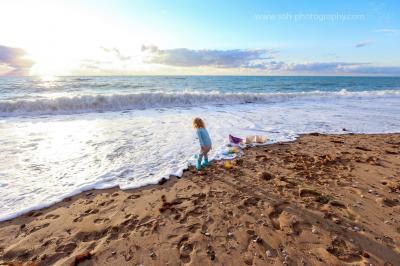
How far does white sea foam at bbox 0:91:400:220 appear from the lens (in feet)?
14.1

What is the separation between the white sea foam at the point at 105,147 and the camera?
4.30 meters

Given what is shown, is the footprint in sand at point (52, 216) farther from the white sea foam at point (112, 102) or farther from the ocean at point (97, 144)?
the white sea foam at point (112, 102)

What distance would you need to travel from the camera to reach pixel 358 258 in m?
2.49

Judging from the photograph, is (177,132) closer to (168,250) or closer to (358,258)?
(168,250)

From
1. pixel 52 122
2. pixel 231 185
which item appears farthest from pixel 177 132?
pixel 52 122

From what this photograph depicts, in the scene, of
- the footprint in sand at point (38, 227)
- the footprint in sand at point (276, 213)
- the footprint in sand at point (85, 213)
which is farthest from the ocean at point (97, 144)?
the footprint in sand at point (276, 213)

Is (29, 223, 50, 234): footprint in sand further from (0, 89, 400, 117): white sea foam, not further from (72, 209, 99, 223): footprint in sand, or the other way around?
(0, 89, 400, 117): white sea foam

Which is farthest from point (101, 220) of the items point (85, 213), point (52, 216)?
point (52, 216)

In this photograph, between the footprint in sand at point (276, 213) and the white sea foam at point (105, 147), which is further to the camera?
the white sea foam at point (105, 147)

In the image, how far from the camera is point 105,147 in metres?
6.44

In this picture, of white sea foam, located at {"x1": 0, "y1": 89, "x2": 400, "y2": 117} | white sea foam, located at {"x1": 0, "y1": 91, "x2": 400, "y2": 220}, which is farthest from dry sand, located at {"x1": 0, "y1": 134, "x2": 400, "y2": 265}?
white sea foam, located at {"x1": 0, "y1": 89, "x2": 400, "y2": 117}

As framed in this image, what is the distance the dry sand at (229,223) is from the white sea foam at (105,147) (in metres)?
0.54

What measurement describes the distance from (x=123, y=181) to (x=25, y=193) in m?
1.76

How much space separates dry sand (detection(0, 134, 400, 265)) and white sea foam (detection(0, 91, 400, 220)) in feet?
1.79
